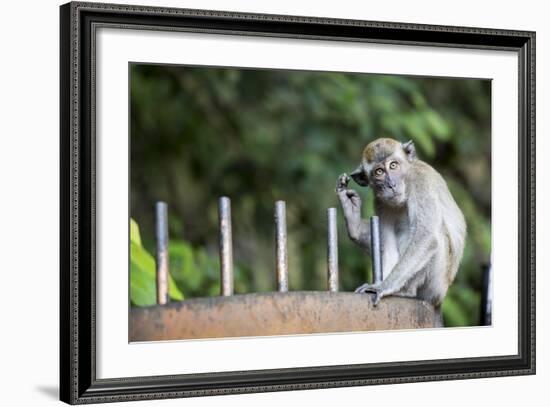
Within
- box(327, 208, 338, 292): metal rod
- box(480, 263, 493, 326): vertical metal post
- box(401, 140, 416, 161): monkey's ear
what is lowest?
box(480, 263, 493, 326): vertical metal post

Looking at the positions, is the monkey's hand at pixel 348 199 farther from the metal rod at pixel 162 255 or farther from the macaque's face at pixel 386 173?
the metal rod at pixel 162 255

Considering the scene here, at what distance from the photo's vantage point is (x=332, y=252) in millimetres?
6055

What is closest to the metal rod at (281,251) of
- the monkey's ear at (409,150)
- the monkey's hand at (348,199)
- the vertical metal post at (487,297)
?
Result: the monkey's hand at (348,199)

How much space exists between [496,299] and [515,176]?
0.65m

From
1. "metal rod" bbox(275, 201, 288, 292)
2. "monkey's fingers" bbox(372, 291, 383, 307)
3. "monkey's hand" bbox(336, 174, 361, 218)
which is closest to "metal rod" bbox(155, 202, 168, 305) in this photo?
"metal rod" bbox(275, 201, 288, 292)

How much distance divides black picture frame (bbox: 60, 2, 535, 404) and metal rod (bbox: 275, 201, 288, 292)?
0.43 m

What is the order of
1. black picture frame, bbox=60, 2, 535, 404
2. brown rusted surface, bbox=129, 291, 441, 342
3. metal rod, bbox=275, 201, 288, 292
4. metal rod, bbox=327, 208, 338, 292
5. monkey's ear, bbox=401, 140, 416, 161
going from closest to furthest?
black picture frame, bbox=60, 2, 535, 404, brown rusted surface, bbox=129, 291, 441, 342, metal rod, bbox=275, 201, 288, 292, metal rod, bbox=327, 208, 338, 292, monkey's ear, bbox=401, 140, 416, 161

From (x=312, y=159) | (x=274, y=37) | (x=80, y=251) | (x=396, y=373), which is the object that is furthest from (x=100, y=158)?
(x=312, y=159)

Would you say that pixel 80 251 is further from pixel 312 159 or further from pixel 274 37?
pixel 312 159

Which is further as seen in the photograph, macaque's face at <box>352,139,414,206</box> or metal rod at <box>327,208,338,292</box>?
macaque's face at <box>352,139,414,206</box>

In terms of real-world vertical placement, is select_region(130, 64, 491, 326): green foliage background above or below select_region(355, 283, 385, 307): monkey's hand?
above

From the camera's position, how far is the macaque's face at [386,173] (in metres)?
6.16

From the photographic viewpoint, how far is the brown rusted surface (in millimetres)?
5586

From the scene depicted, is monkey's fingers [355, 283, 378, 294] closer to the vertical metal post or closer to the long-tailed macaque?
the long-tailed macaque
